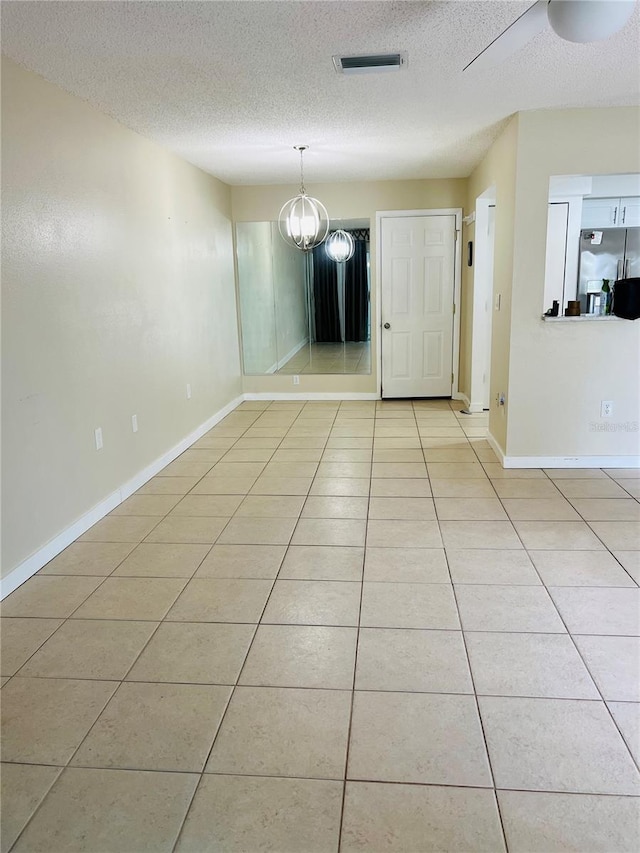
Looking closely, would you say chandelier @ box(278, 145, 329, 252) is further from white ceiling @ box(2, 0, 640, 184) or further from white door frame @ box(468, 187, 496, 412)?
white door frame @ box(468, 187, 496, 412)

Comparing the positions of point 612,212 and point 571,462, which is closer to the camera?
point 571,462

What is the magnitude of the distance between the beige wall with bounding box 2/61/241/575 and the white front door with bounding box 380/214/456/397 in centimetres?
234

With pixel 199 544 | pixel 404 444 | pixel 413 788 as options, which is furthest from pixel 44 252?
pixel 404 444

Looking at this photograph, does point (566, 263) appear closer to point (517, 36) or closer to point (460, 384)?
point (460, 384)

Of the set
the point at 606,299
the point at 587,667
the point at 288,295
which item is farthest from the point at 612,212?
the point at 587,667

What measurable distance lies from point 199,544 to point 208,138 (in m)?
2.84

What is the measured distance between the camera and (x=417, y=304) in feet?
21.1

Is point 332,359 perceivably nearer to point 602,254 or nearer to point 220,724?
point 602,254

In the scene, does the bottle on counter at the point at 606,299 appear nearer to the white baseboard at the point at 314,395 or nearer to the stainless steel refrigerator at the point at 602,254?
the stainless steel refrigerator at the point at 602,254

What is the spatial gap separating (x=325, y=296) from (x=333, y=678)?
5.12 metres

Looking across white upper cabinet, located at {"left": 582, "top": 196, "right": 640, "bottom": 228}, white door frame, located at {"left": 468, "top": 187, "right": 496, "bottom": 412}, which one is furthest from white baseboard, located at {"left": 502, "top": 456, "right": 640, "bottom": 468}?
white upper cabinet, located at {"left": 582, "top": 196, "right": 640, "bottom": 228}

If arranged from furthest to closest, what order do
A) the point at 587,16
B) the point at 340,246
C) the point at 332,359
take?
the point at 332,359
the point at 340,246
the point at 587,16

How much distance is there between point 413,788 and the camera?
1.54 m

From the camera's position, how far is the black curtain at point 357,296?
6.44 meters
